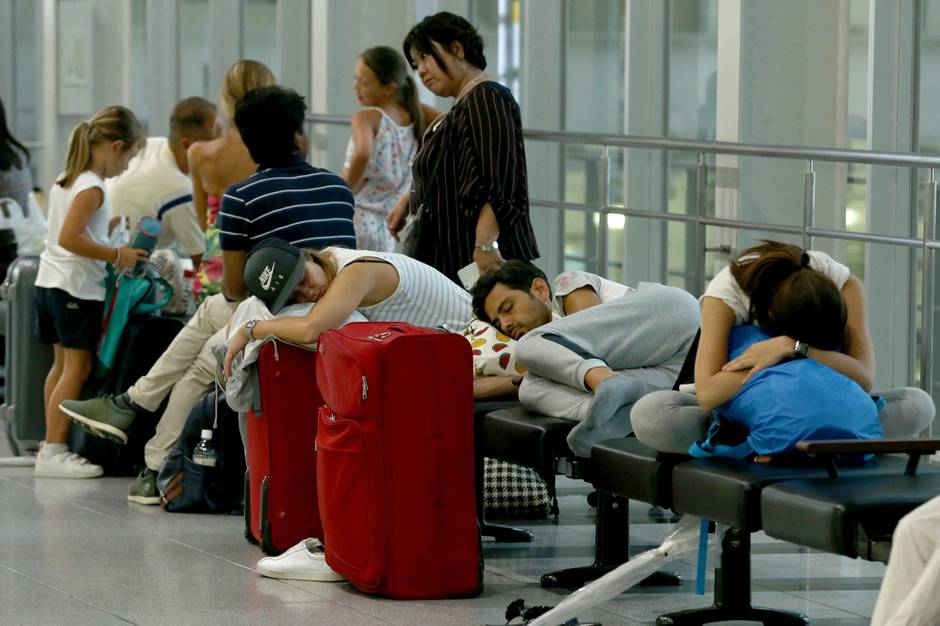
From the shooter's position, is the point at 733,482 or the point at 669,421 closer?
the point at 733,482

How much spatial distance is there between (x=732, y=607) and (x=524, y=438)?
2.61ft

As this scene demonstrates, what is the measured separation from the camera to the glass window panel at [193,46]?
1606 centimetres

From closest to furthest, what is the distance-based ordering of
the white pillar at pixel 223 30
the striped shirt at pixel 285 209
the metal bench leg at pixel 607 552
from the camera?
the metal bench leg at pixel 607 552 < the striped shirt at pixel 285 209 < the white pillar at pixel 223 30

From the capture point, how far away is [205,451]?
6254mm

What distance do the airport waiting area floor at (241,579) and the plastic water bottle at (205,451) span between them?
0.69 feet

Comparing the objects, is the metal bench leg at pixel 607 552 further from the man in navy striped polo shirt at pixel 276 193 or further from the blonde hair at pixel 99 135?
the blonde hair at pixel 99 135

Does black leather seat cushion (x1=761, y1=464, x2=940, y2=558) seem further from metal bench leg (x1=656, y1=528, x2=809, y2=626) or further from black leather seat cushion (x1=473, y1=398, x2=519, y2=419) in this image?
black leather seat cushion (x1=473, y1=398, x2=519, y2=419)

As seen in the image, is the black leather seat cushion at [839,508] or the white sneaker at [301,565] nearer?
the black leather seat cushion at [839,508]

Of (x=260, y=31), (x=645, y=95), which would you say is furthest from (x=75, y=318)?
(x=260, y=31)

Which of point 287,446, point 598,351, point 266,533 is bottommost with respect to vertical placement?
point 266,533

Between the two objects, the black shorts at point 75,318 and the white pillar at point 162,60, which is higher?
the white pillar at point 162,60

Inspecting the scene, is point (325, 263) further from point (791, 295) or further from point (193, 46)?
point (193, 46)

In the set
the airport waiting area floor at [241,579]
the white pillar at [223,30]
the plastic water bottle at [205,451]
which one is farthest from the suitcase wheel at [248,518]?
the white pillar at [223,30]

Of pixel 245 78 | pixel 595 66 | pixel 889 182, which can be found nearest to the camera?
pixel 245 78
